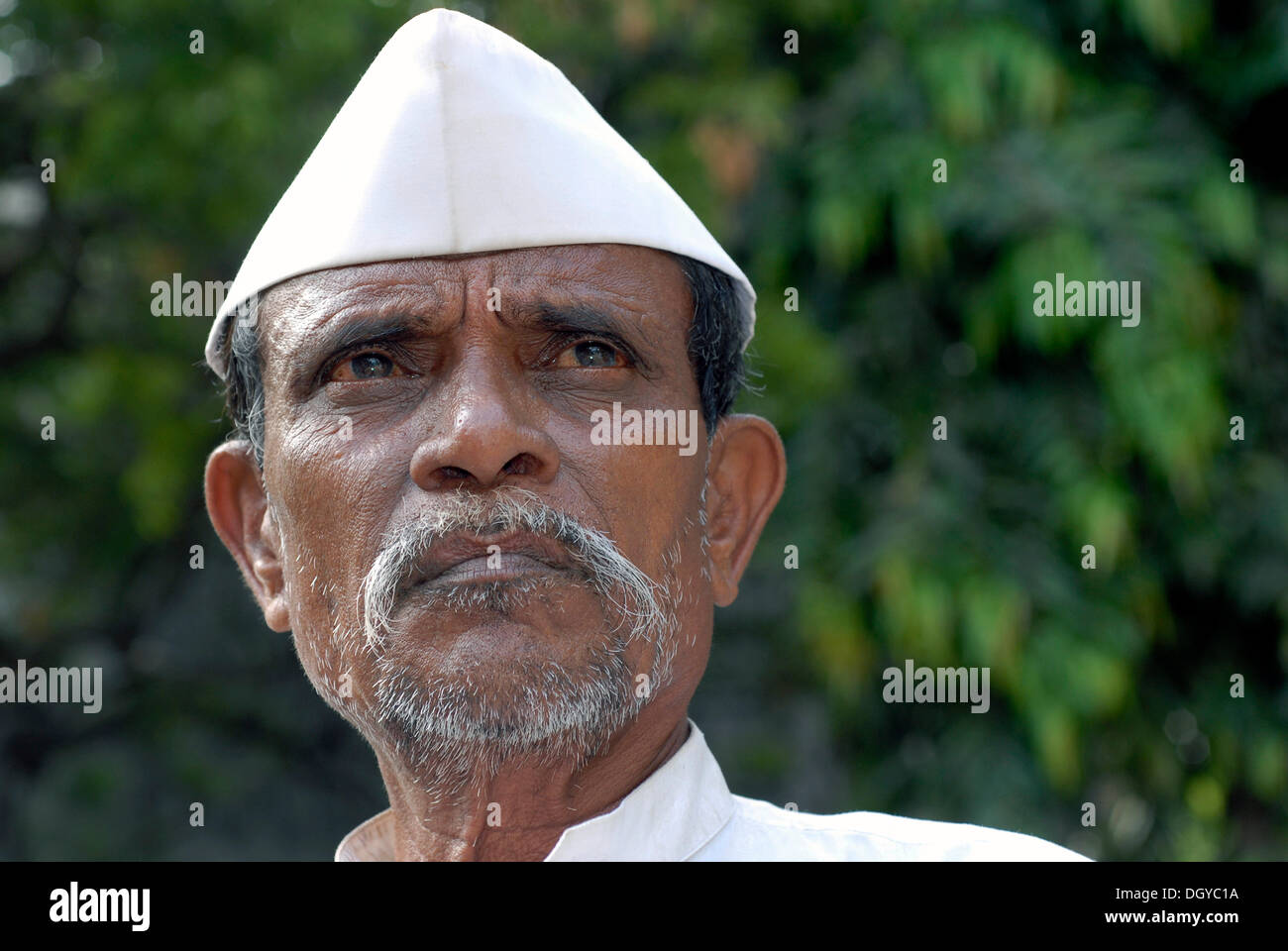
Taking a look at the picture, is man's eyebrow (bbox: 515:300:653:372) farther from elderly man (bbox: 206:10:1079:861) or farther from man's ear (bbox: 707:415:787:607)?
man's ear (bbox: 707:415:787:607)

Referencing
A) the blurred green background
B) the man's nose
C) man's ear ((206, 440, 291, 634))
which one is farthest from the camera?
the blurred green background

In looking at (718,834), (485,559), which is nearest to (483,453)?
(485,559)

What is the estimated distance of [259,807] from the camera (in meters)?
6.11

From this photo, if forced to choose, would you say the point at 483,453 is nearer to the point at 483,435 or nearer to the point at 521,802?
the point at 483,435

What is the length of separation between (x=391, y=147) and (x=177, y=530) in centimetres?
370

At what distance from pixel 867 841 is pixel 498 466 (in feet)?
2.76

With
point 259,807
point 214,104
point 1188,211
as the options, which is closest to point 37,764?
point 259,807

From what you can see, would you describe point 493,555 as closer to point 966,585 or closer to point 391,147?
point 391,147

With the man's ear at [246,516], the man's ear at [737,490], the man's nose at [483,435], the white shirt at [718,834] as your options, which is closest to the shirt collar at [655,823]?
the white shirt at [718,834]

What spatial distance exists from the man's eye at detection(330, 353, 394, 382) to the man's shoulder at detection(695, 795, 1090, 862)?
2.73ft

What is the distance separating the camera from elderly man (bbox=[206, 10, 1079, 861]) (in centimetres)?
176

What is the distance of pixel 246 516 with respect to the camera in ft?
7.15

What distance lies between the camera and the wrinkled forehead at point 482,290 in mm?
1835

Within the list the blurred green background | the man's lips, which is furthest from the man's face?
the blurred green background
